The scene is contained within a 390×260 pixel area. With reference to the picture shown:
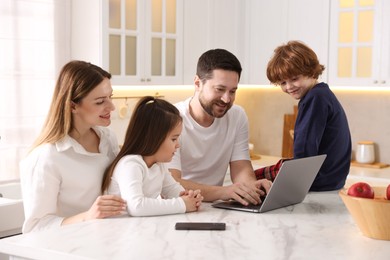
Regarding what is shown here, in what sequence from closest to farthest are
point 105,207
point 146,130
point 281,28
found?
point 105,207 → point 146,130 → point 281,28

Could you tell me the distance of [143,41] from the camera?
13.8 ft

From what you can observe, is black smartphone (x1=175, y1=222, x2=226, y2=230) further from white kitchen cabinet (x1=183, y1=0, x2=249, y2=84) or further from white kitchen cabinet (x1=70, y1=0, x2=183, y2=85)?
white kitchen cabinet (x1=183, y1=0, x2=249, y2=84)

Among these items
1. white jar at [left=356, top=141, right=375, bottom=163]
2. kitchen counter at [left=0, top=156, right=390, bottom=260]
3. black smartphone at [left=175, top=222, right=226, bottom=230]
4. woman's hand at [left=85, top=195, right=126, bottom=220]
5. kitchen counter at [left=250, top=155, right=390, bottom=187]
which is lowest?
kitchen counter at [left=250, top=155, right=390, bottom=187]

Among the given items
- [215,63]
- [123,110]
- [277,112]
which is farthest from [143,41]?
[277,112]

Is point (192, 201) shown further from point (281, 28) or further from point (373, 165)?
point (281, 28)

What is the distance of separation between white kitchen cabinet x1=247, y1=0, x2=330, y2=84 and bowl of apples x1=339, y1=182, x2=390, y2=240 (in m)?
2.60

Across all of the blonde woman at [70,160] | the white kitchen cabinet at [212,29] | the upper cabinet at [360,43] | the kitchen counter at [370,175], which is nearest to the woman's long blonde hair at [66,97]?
the blonde woman at [70,160]

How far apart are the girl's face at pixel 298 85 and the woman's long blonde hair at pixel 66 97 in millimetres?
875

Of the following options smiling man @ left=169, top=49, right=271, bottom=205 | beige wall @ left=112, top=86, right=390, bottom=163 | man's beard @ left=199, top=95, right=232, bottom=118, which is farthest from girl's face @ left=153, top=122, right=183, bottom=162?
beige wall @ left=112, top=86, right=390, bottom=163

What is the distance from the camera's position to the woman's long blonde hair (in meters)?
2.45

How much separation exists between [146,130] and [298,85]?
765 millimetres

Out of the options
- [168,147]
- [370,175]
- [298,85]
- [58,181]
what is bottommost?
[370,175]

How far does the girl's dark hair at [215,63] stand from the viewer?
305 cm

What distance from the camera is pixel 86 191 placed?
2.49 m
